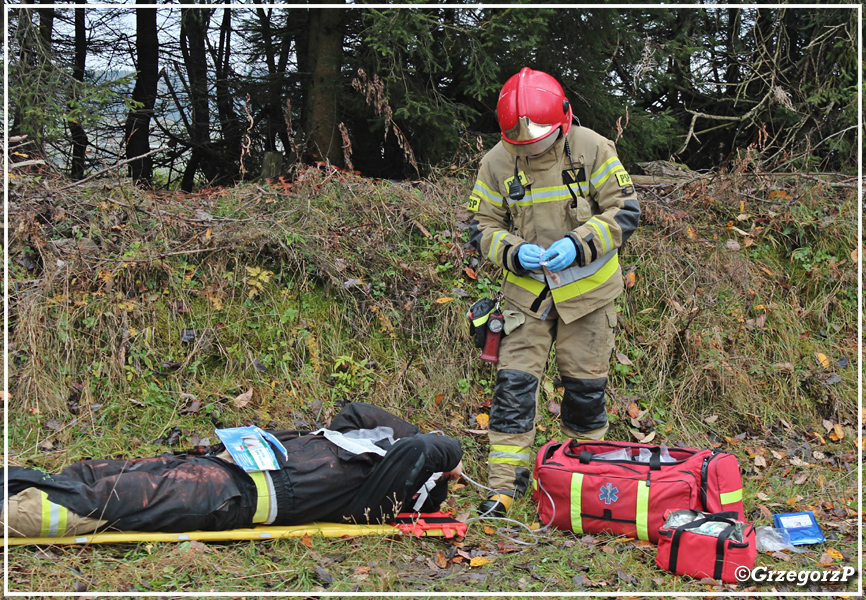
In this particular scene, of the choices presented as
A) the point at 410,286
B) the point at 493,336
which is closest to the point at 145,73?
the point at 410,286

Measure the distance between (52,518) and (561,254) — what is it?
2661mm

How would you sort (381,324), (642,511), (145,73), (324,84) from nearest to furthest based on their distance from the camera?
(642,511) < (381,324) < (324,84) < (145,73)

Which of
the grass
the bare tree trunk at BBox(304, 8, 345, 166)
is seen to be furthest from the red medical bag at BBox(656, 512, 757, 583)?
the bare tree trunk at BBox(304, 8, 345, 166)

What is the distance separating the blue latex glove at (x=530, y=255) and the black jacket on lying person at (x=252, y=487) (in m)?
1.04

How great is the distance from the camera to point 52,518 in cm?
290

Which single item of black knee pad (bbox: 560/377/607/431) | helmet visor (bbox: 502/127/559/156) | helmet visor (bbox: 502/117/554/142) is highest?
helmet visor (bbox: 502/117/554/142)

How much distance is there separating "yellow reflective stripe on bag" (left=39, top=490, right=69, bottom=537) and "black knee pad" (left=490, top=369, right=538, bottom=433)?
2145mm

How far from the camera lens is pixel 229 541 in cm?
317

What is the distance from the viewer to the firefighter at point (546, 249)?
3574 millimetres

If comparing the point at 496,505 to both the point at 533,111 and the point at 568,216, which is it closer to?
the point at 568,216

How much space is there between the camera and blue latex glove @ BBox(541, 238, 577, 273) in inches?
138

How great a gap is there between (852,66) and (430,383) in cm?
554

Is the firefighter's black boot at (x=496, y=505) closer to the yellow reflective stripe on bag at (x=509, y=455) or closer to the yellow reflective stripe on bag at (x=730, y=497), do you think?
the yellow reflective stripe on bag at (x=509, y=455)

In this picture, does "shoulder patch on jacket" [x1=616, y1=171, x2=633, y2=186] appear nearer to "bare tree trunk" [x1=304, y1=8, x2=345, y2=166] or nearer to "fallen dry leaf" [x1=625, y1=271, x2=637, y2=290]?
"fallen dry leaf" [x1=625, y1=271, x2=637, y2=290]
